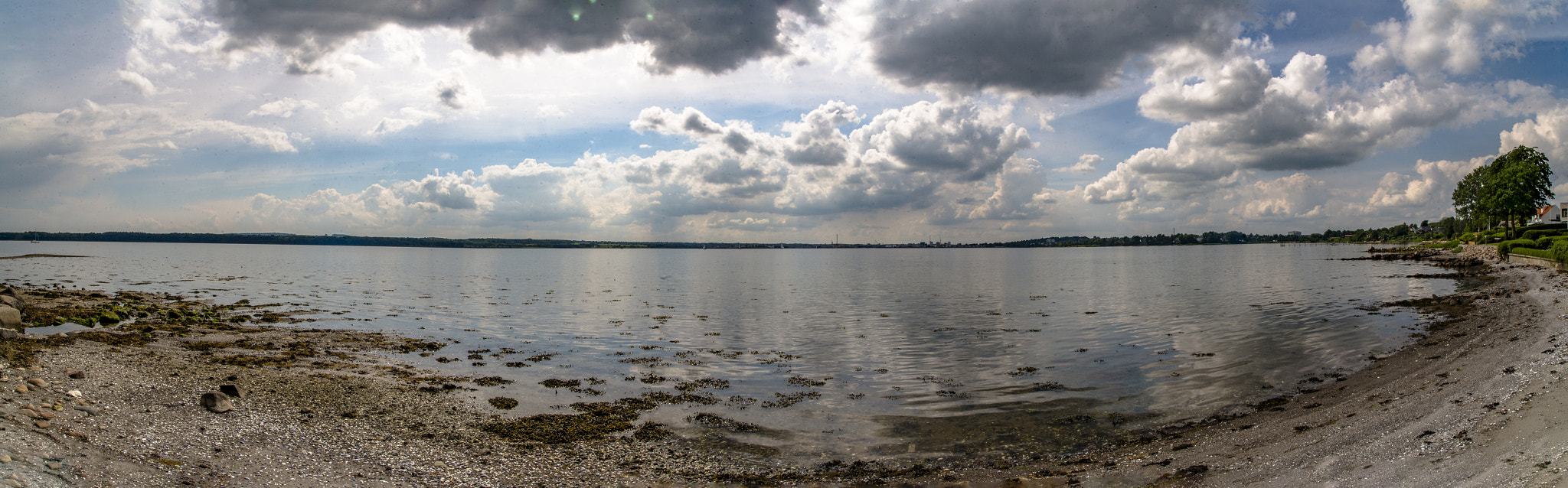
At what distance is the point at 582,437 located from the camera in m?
15.4

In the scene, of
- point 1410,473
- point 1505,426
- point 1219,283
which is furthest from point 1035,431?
point 1219,283

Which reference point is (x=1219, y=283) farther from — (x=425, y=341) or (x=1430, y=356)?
(x=425, y=341)

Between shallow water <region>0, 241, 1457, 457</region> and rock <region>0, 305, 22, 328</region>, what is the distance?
1259 centimetres

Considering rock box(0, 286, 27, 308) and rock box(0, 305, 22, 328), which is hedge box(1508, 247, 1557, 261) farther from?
rock box(0, 286, 27, 308)

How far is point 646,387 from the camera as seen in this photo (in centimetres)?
2125

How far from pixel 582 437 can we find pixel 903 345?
18.3 metres

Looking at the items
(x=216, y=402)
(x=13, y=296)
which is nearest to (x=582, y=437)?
(x=216, y=402)

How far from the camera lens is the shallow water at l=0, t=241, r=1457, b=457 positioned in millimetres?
17453

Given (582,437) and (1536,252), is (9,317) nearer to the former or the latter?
(582,437)

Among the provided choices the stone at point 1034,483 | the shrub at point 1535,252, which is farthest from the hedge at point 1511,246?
the stone at point 1034,483

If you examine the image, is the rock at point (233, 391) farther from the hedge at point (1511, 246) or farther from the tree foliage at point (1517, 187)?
the tree foliage at point (1517, 187)

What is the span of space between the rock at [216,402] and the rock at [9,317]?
15.5 meters

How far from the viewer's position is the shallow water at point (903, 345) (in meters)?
17.5

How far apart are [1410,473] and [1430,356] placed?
16.5 m
